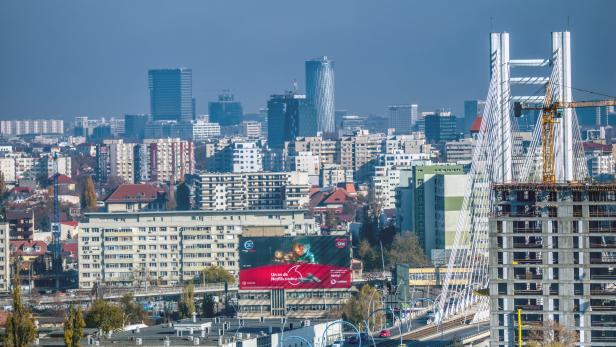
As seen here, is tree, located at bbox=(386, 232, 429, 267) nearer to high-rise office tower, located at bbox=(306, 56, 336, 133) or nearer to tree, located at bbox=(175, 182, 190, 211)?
tree, located at bbox=(175, 182, 190, 211)

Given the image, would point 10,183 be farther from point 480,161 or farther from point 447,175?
point 480,161

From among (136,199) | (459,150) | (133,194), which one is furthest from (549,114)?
(459,150)

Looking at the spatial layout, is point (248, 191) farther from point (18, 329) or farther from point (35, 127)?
point (35, 127)

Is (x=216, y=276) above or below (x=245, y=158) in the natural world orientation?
below

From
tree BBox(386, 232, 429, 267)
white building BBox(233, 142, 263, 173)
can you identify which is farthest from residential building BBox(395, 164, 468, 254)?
white building BBox(233, 142, 263, 173)

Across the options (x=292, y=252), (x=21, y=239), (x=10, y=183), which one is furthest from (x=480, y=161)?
(x=10, y=183)

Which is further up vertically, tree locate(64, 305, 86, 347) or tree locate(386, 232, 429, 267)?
tree locate(386, 232, 429, 267)
